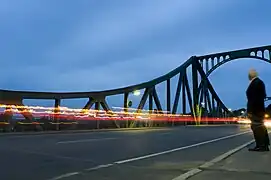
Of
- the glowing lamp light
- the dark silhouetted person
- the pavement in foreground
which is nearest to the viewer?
the pavement in foreground

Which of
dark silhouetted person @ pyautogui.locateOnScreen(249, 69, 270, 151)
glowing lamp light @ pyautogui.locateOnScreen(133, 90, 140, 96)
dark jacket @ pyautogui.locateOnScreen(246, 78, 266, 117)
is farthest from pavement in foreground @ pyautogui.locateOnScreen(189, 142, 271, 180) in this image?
glowing lamp light @ pyautogui.locateOnScreen(133, 90, 140, 96)

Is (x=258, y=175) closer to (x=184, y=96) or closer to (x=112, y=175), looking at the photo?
(x=112, y=175)

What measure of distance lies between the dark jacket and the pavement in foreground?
965 millimetres

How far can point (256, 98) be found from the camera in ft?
29.8

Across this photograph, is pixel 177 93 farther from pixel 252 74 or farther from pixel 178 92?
pixel 252 74

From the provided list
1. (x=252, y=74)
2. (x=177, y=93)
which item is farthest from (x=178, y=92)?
(x=252, y=74)

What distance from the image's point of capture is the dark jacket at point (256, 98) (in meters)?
9.05

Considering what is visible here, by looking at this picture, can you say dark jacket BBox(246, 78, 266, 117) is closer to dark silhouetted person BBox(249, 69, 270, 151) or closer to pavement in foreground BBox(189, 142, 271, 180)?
dark silhouetted person BBox(249, 69, 270, 151)

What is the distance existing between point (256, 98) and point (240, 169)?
263 centimetres

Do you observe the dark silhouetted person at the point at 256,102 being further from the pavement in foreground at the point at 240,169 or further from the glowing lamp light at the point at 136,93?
the glowing lamp light at the point at 136,93

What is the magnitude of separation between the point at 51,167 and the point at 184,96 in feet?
189

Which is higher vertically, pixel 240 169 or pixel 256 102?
pixel 256 102

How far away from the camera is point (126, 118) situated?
33.1 meters

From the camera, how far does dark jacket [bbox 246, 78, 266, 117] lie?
9055mm
